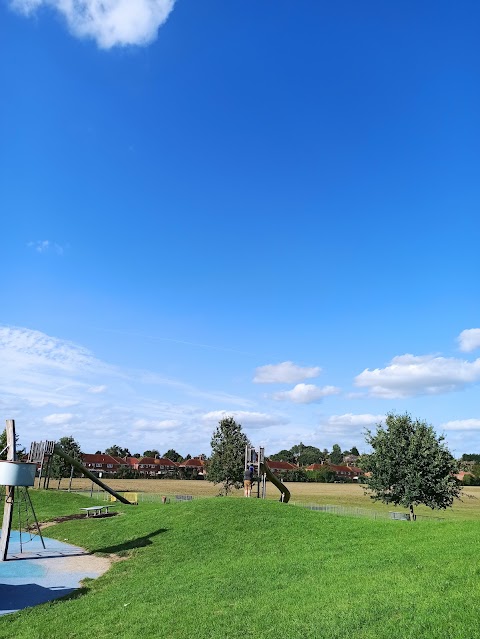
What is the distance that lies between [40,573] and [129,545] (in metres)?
4.79

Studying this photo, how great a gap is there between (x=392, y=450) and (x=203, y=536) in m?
18.5

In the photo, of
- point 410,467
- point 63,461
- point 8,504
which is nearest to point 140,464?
point 63,461

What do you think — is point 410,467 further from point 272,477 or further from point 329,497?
point 329,497

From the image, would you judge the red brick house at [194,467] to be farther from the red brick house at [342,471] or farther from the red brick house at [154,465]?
the red brick house at [342,471]

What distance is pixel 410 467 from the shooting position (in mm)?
34219

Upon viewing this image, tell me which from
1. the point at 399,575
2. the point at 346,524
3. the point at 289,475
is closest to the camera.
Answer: the point at 399,575

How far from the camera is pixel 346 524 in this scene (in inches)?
899

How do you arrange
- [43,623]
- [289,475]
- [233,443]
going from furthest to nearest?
[289,475]
[233,443]
[43,623]

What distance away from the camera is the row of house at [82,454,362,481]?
152 m

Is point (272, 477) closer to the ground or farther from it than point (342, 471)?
farther from it

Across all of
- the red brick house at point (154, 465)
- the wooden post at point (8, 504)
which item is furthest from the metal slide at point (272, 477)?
the red brick house at point (154, 465)

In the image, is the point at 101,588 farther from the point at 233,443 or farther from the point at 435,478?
the point at 233,443

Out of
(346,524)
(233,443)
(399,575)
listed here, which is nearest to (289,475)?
(233,443)

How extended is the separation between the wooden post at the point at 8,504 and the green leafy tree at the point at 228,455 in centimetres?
3151
